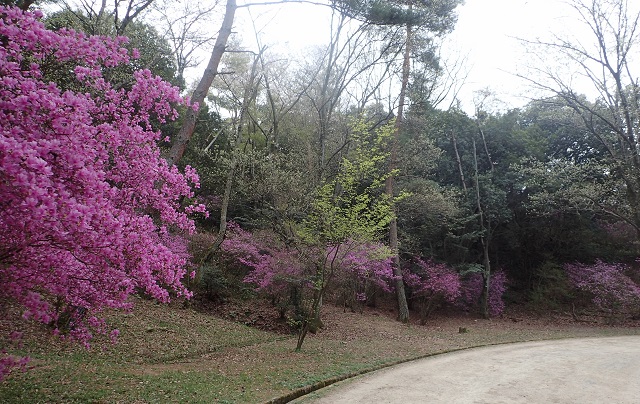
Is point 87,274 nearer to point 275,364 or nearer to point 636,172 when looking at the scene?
point 275,364

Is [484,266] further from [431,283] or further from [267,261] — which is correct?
[267,261]

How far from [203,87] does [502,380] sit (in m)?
7.49

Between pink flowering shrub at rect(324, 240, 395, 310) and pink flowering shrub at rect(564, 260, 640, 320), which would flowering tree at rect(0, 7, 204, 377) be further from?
pink flowering shrub at rect(564, 260, 640, 320)

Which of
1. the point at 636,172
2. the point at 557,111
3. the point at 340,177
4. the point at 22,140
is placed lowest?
the point at 22,140

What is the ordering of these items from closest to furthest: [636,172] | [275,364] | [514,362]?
[275,364]
[514,362]
[636,172]

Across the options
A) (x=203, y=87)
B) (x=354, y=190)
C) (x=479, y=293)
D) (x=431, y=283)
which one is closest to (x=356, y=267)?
(x=354, y=190)

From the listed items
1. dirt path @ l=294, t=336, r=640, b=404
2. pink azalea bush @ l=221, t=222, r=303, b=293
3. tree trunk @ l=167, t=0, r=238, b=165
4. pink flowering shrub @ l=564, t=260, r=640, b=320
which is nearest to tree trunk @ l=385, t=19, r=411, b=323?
pink azalea bush @ l=221, t=222, r=303, b=293

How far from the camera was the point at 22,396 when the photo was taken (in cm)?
496

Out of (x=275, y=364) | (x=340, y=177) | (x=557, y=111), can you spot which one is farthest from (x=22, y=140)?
(x=557, y=111)

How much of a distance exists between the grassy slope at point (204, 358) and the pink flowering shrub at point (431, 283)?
243cm

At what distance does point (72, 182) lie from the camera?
3006 mm

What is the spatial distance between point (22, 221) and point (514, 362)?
9.93 metres

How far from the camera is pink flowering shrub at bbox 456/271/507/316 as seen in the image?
20.5m

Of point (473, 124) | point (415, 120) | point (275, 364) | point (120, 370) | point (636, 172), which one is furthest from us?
point (473, 124)
